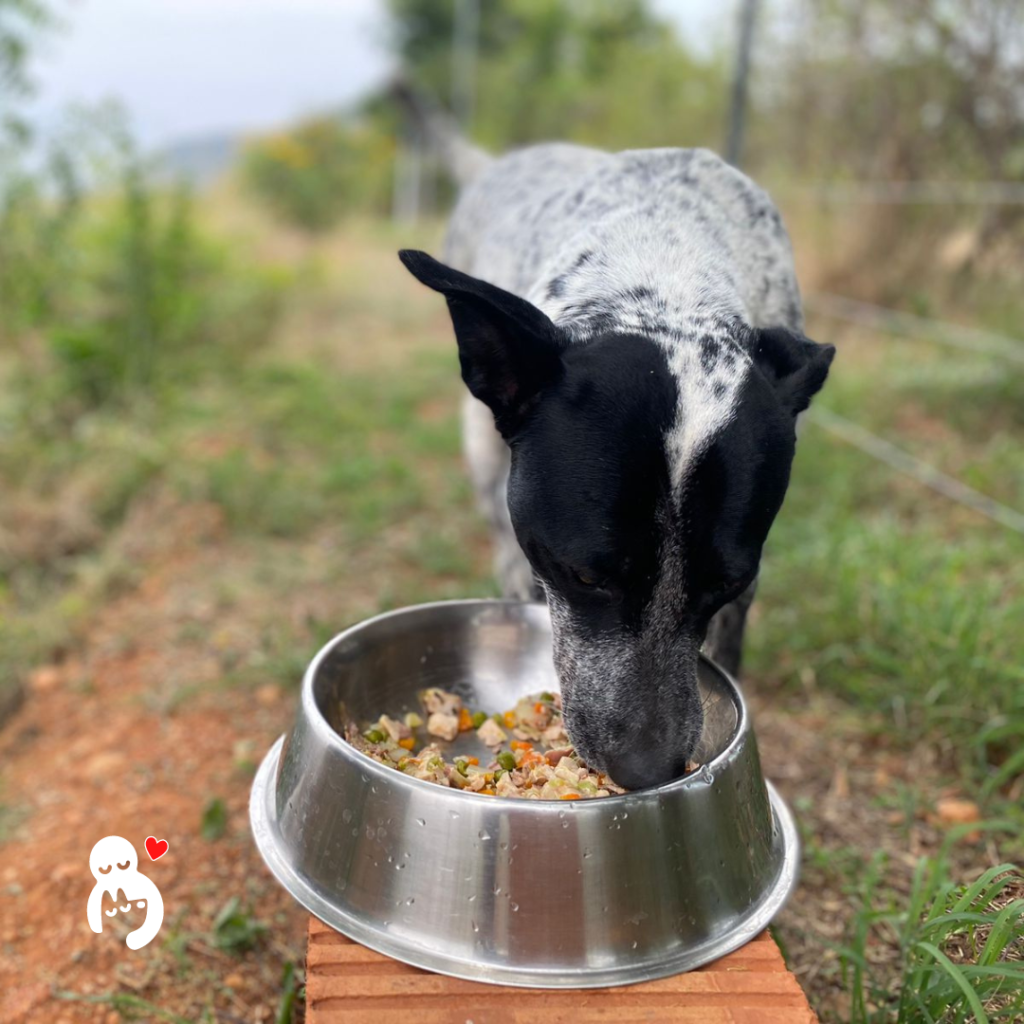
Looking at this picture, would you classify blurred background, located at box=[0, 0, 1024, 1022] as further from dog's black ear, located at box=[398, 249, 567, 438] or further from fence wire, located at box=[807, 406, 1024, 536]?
dog's black ear, located at box=[398, 249, 567, 438]

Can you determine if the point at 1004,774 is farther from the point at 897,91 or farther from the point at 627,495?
the point at 897,91

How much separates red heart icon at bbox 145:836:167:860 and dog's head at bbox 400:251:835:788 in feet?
3.85

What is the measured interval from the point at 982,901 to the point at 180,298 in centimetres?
597

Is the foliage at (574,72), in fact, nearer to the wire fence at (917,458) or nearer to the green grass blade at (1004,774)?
the wire fence at (917,458)

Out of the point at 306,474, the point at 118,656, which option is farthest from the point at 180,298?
the point at 118,656

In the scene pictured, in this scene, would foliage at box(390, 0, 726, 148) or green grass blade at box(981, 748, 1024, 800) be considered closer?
green grass blade at box(981, 748, 1024, 800)

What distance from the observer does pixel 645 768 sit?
201 cm

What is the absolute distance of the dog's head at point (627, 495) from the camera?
6.59ft

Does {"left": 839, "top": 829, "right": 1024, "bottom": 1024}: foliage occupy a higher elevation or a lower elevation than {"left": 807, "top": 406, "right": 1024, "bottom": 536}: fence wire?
higher

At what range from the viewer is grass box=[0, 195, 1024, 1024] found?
8.15 feet

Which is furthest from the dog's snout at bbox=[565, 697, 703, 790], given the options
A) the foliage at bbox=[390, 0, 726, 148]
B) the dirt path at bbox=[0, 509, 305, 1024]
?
the foliage at bbox=[390, 0, 726, 148]

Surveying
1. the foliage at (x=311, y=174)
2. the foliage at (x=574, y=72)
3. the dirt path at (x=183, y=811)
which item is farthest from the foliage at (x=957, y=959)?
the foliage at (x=311, y=174)

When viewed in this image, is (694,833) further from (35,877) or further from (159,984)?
(35,877)

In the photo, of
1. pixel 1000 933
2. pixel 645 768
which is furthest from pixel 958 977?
pixel 645 768
